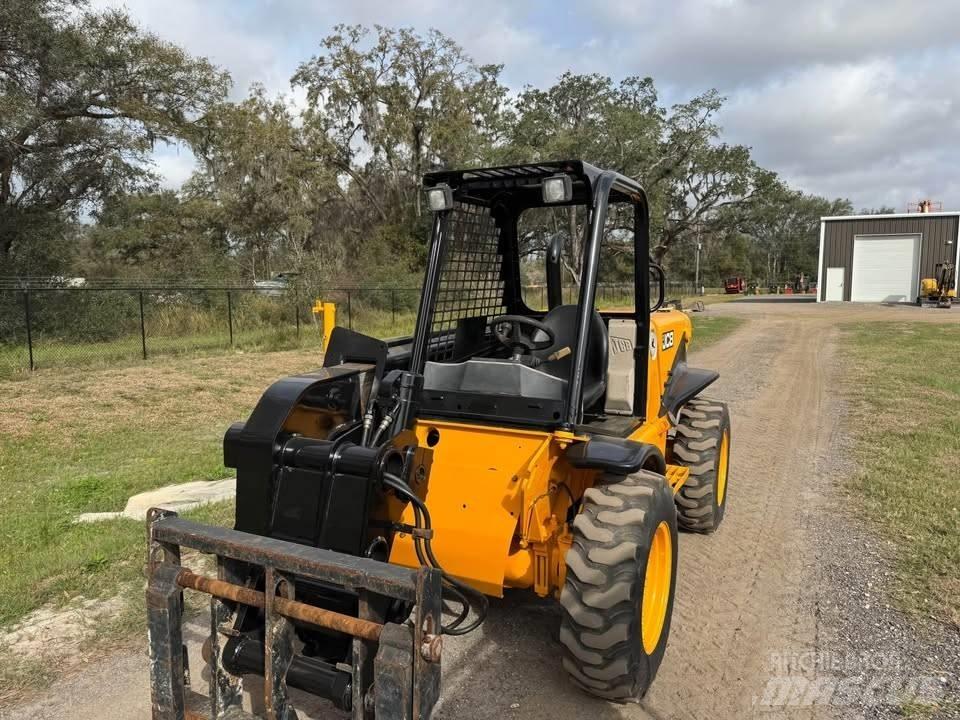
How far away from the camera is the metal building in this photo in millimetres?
41188

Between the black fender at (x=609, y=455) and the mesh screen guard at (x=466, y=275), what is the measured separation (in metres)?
1.17

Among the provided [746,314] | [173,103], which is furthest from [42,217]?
[746,314]

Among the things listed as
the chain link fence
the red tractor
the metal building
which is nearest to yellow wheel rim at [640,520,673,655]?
the chain link fence

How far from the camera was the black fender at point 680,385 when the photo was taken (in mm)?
4641

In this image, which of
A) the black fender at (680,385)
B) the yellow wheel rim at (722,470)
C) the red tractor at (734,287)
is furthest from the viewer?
the red tractor at (734,287)

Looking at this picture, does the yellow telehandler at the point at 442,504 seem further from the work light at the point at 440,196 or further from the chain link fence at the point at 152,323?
the chain link fence at the point at 152,323

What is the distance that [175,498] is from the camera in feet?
19.4

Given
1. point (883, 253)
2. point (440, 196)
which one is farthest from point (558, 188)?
point (883, 253)

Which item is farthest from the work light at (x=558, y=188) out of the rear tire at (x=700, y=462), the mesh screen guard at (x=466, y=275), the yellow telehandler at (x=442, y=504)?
the rear tire at (x=700, y=462)

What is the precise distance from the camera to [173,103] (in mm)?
20781

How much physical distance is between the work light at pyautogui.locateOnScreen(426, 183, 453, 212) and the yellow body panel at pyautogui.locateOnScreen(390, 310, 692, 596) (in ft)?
3.97

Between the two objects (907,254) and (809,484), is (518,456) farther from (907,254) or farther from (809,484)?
(907,254)

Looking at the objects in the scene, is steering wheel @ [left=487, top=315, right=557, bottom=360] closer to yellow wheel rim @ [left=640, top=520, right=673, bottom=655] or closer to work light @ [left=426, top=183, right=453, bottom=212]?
work light @ [left=426, top=183, right=453, bottom=212]

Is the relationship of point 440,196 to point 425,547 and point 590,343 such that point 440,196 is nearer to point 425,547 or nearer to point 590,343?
point 590,343
